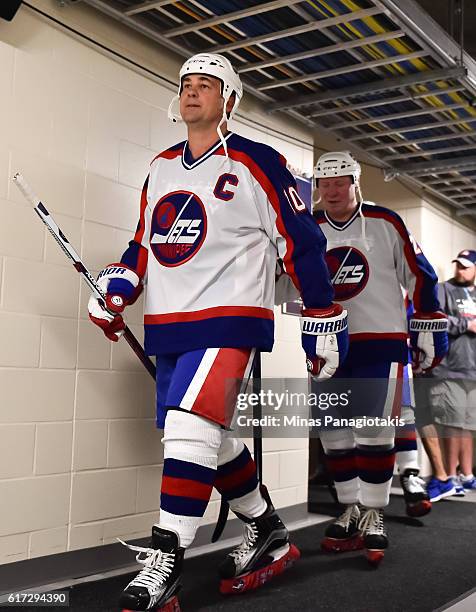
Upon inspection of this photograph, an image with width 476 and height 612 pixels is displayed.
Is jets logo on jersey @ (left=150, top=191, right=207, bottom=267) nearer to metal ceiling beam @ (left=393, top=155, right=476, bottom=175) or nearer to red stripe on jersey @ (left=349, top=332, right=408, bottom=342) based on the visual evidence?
red stripe on jersey @ (left=349, top=332, right=408, bottom=342)

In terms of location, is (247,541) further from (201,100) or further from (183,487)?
(201,100)


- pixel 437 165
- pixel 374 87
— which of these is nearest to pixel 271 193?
pixel 374 87

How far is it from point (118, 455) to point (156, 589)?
83cm

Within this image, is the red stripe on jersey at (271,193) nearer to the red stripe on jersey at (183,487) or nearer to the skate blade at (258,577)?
the red stripe on jersey at (183,487)

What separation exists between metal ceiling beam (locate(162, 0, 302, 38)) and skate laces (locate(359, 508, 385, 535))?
1.93 meters

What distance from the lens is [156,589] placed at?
194cm

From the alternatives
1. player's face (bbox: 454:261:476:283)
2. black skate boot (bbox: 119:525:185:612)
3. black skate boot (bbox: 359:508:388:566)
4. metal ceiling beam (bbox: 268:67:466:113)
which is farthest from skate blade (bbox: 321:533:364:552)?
player's face (bbox: 454:261:476:283)

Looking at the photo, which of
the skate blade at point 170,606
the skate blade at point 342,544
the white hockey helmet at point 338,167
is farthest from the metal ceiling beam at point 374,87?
the skate blade at point 170,606

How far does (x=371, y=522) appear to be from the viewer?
2.88 metres

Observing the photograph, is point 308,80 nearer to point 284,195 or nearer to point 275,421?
point 284,195

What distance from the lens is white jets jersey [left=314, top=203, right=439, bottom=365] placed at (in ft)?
9.78

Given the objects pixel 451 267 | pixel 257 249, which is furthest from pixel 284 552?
pixel 451 267

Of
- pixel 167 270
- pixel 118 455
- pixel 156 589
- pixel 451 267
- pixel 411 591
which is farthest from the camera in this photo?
pixel 451 267

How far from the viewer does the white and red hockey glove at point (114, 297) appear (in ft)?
7.42
